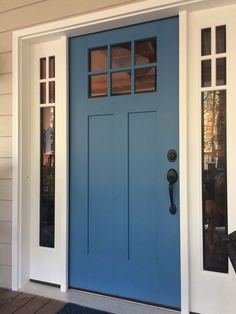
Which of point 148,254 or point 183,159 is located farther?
point 148,254

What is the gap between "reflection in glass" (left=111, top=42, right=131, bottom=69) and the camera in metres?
2.26

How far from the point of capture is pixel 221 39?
198 centimetres

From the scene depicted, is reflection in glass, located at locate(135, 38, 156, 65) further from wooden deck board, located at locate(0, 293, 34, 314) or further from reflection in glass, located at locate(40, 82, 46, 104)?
wooden deck board, located at locate(0, 293, 34, 314)

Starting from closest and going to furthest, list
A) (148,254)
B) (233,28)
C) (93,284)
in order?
1. (233,28)
2. (148,254)
3. (93,284)

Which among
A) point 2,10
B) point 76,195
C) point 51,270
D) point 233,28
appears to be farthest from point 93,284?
point 2,10

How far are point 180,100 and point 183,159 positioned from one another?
14.9 inches

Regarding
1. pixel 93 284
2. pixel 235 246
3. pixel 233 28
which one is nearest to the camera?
pixel 235 246

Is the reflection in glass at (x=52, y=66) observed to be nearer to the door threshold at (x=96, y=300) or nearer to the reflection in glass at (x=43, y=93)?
the reflection in glass at (x=43, y=93)

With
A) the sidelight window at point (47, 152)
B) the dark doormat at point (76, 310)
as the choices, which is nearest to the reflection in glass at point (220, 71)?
the sidelight window at point (47, 152)

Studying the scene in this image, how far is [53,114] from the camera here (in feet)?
8.23

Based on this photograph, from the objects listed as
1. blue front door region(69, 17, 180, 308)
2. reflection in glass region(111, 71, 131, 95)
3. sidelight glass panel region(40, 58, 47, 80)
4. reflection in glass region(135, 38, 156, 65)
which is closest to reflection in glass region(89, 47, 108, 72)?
blue front door region(69, 17, 180, 308)

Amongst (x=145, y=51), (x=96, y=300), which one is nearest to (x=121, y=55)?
(x=145, y=51)

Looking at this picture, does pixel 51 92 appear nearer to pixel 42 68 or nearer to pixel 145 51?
pixel 42 68

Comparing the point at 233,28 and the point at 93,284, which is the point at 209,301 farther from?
the point at 233,28
